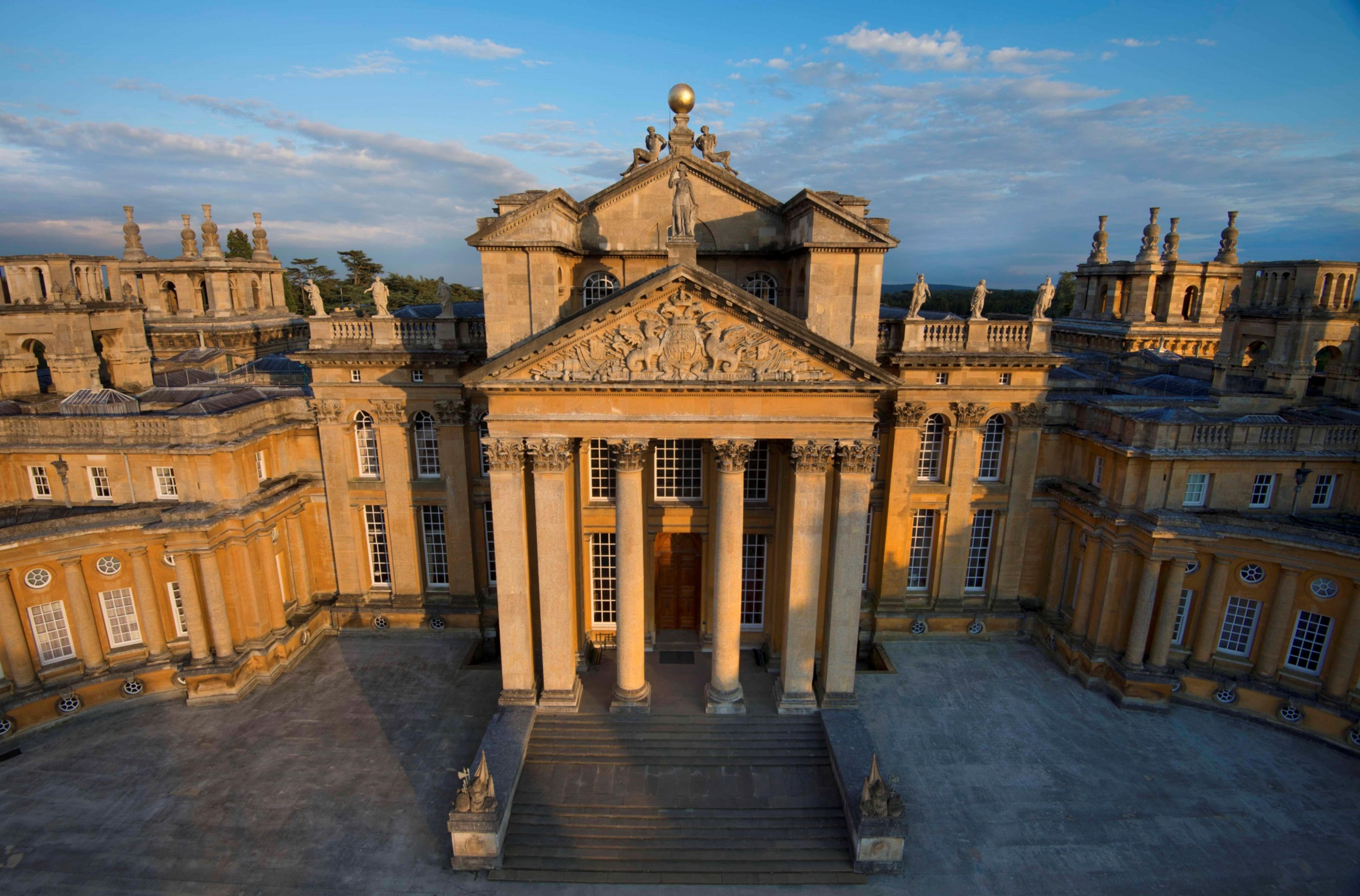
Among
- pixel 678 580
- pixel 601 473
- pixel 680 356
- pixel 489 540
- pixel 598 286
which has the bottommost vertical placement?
pixel 678 580

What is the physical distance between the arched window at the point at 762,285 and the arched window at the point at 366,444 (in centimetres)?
1619

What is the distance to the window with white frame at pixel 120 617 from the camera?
23641mm

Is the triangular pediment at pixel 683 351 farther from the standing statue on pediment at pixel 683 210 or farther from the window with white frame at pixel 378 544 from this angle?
the window with white frame at pixel 378 544

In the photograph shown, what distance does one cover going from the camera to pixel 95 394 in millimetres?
25547

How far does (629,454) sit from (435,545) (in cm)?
1288

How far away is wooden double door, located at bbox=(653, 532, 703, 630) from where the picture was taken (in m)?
26.1

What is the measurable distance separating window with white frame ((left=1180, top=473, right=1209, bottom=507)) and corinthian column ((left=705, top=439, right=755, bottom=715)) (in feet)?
54.4

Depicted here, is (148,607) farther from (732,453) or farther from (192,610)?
(732,453)

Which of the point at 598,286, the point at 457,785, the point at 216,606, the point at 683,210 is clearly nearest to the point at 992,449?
the point at 683,210

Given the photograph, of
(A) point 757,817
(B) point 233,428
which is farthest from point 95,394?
(A) point 757,817

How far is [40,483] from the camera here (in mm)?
24297

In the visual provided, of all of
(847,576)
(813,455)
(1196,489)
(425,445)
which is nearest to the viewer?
(813,455)

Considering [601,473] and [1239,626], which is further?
[601,473]

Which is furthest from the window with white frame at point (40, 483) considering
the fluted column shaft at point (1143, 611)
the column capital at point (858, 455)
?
the fluted column shaft at point (1143, 611)
